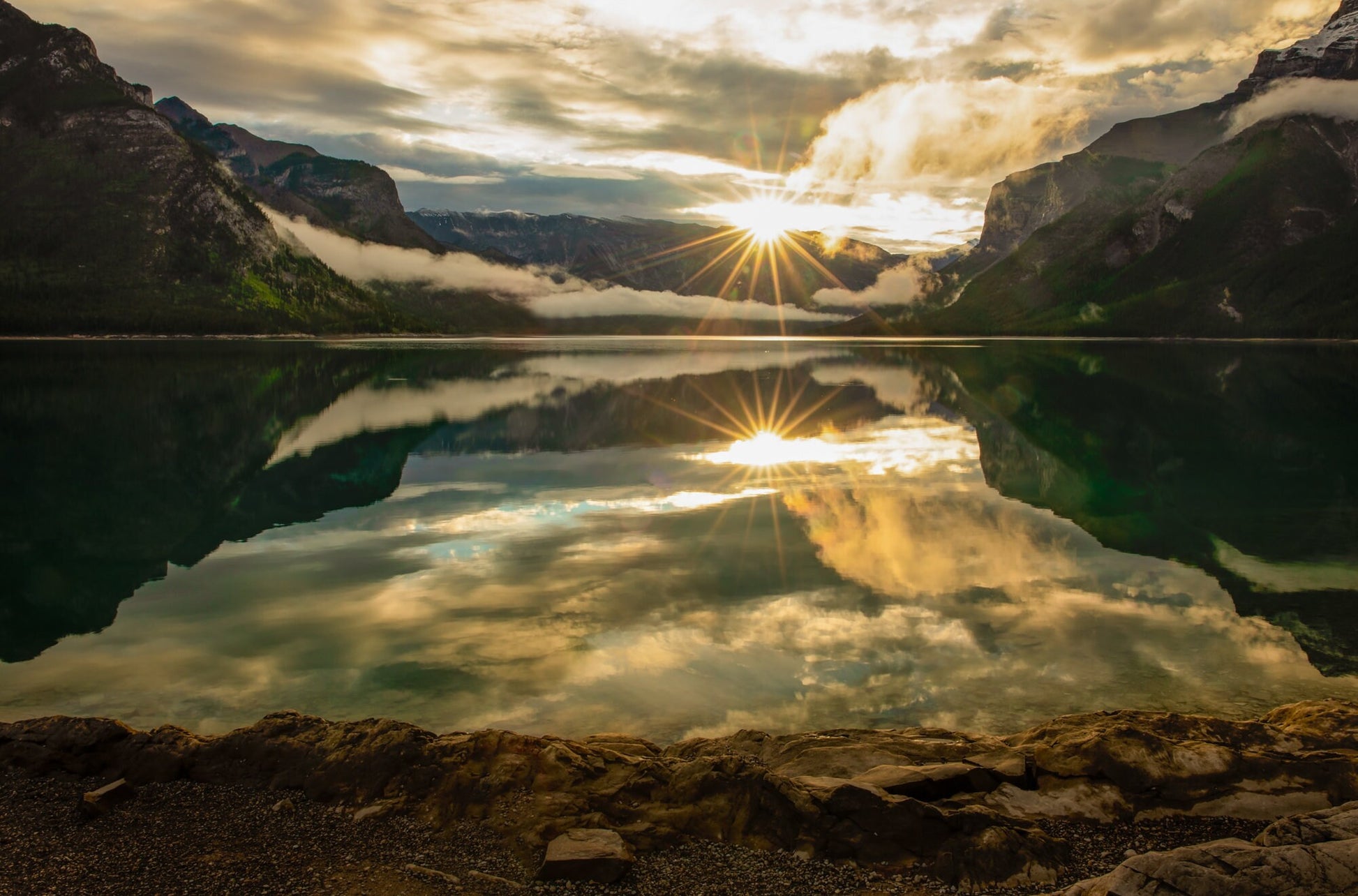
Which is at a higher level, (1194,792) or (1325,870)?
(1325,870)

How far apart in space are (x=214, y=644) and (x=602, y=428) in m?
39.8

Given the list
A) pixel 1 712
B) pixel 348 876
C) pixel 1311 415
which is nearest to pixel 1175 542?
pixel 348 876

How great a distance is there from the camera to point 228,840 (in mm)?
11711

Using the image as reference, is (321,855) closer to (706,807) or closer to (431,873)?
(431,873)

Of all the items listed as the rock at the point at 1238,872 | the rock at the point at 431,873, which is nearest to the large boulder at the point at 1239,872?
the rock at the point at 1238,872

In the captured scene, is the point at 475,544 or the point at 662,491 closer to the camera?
the point at 475,544

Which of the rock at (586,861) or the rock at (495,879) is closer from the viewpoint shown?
the rock at (495,879)

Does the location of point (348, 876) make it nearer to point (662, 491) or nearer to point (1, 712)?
point (1, 712)

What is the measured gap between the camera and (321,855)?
11.4 metres

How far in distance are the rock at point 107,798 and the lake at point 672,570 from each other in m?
2.76

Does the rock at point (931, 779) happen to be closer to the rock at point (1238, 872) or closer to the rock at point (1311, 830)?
the rock at point (1238, 872)

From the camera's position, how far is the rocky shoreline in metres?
10.6

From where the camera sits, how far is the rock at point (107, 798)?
12.3 meters

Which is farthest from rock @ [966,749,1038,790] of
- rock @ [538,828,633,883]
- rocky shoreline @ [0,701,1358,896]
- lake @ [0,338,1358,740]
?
rock @ [538,828,633,883]
